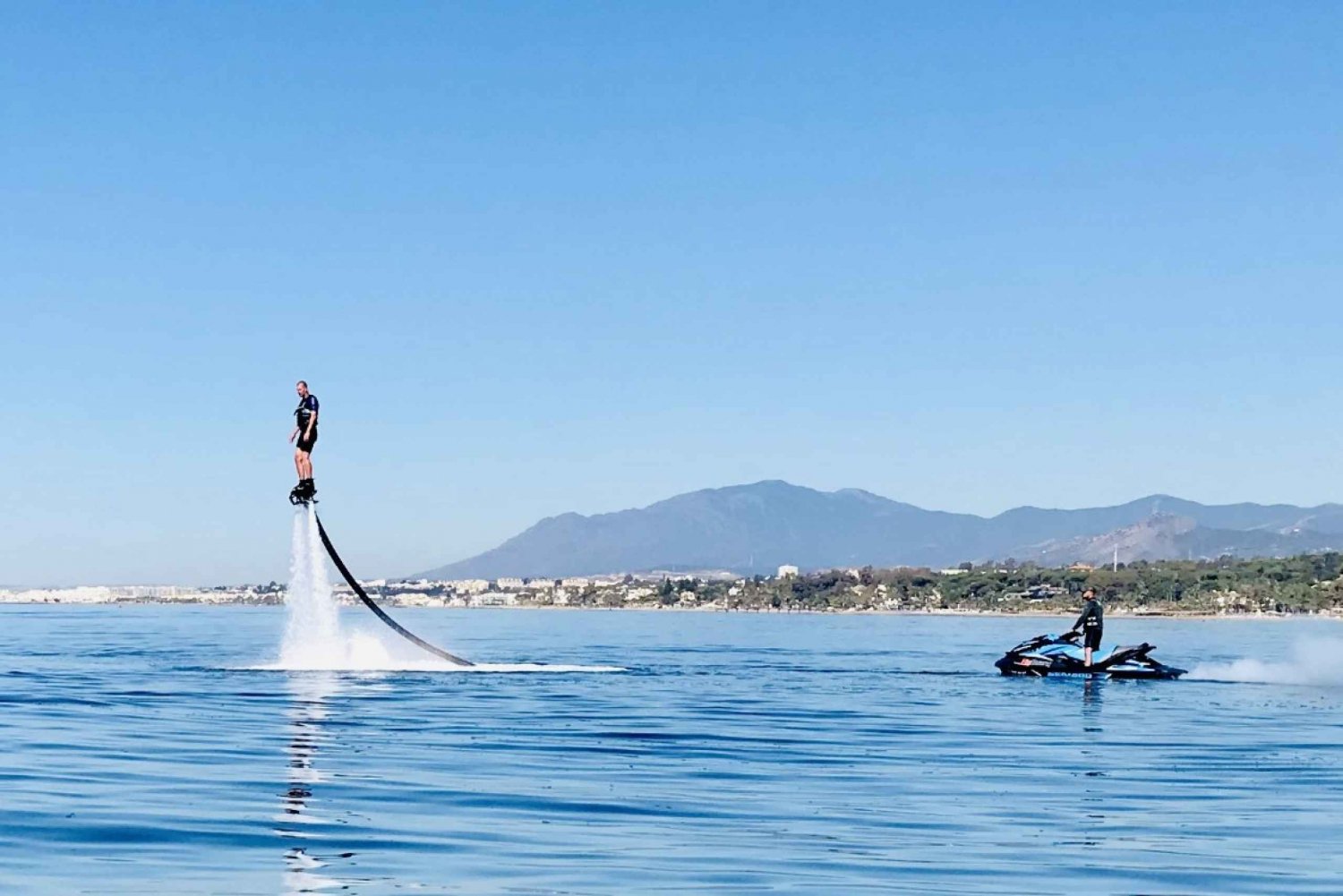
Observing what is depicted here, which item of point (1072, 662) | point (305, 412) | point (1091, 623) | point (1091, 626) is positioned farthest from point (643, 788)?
point (1072, 662)

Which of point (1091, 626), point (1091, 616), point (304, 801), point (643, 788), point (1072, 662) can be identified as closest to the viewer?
point (304, 801)

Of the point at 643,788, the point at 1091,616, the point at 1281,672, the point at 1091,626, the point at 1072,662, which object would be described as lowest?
the point at 643,788

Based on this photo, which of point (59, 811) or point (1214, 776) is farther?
point (1214, 776)

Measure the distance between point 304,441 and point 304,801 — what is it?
1880 centimetres

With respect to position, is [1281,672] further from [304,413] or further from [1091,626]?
[304,413]

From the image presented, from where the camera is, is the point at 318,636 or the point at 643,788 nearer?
the point at 643,788

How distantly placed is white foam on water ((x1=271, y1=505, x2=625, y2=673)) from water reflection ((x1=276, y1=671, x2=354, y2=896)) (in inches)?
121

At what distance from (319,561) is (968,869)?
26.9 meters

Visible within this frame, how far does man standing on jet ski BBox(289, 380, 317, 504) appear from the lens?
131 feet

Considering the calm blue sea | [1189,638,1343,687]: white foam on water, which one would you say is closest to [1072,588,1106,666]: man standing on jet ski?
[1189,638,1343,687]: white foam on water

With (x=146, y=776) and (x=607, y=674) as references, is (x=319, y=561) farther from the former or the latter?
(x=146, y=776)

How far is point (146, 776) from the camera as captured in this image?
24438 mm

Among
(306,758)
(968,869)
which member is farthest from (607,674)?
(968,869)

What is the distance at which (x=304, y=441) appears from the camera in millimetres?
40188
